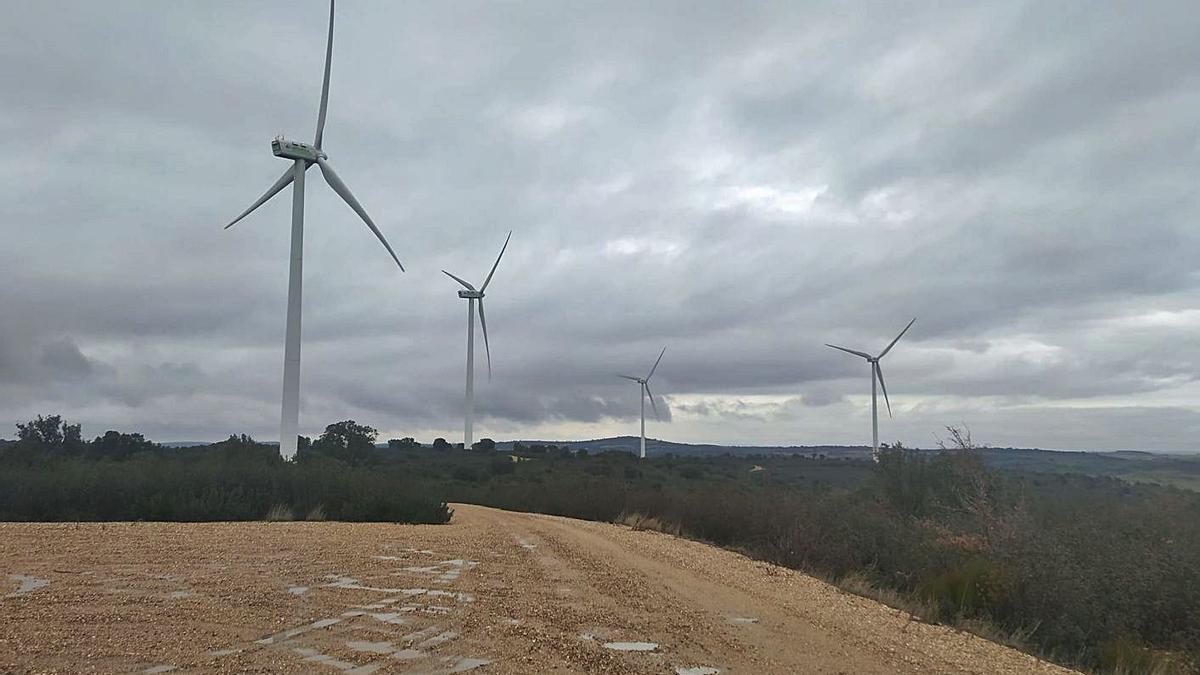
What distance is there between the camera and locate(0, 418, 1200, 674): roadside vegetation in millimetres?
14398

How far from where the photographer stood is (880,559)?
19.4 meters

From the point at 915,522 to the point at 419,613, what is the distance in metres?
15.1

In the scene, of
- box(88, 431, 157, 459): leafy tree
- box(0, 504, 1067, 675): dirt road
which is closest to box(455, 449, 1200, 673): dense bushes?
box(0, 504, 1067, 675): dirt road

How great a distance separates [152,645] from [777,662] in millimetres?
6285

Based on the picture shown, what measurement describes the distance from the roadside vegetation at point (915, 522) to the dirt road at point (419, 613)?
5.88 feet

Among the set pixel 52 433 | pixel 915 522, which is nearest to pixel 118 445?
pixel 52 433

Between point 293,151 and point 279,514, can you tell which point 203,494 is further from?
point 293,151

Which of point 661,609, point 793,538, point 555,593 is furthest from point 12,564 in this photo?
point 793,538

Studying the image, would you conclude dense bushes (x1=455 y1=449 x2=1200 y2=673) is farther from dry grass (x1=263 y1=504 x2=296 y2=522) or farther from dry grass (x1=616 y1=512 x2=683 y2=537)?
dry grass (x1=263 y1=504 x2=296 y2=522)

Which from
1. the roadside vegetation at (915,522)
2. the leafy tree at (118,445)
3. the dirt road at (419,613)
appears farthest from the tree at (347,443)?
the dirt road at (419,613)

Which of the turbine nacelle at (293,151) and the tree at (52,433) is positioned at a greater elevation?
the turbine nacelle at (293,151)

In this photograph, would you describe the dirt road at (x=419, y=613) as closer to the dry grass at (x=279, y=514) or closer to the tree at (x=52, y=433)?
the dry grass at (x=279, y=514)

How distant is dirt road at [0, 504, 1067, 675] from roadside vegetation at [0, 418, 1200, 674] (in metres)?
1.79

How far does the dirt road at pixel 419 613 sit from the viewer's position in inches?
375
